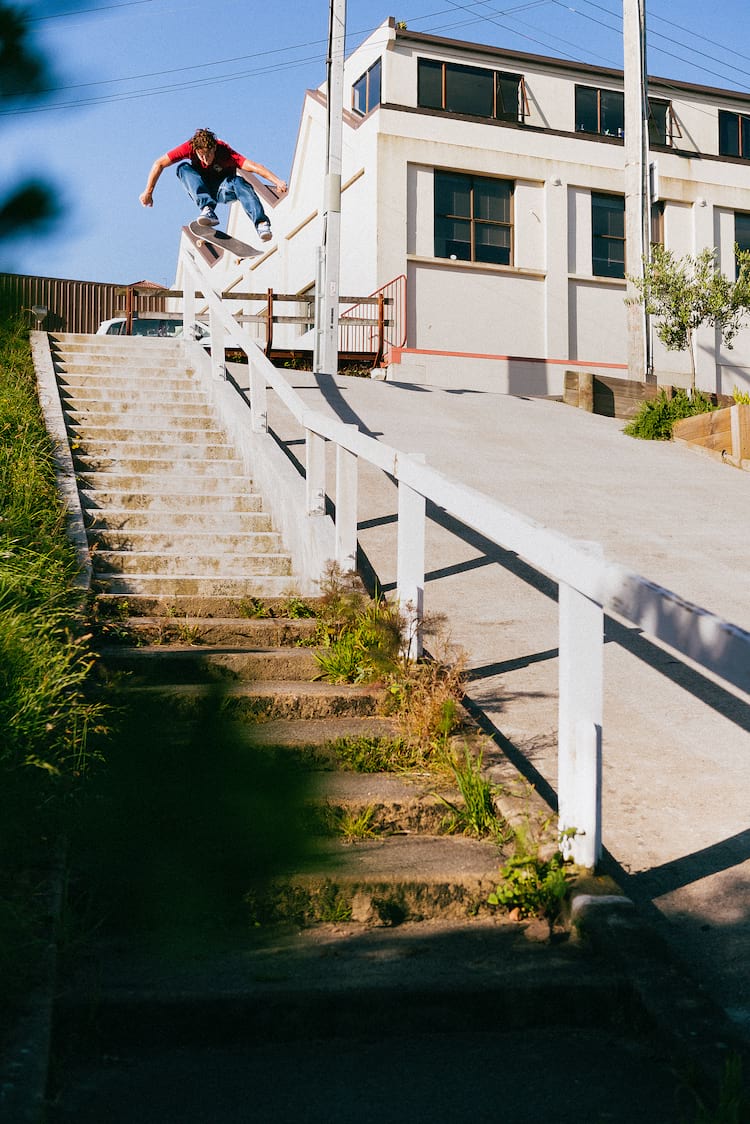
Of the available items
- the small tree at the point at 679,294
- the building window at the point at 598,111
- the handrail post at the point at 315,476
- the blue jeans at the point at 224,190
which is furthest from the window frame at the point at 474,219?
the handrail post at the point at 315,476

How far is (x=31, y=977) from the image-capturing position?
2502 millimetres

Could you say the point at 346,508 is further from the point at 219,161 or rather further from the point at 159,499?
Answer: the point at 219,161

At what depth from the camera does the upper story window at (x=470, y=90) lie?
23.9 metres

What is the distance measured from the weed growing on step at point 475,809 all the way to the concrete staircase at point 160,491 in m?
2.98

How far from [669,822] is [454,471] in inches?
259

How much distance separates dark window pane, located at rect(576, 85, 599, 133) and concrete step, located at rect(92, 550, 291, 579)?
21682 millimetres

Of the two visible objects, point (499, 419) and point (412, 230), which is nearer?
point (499, 419)

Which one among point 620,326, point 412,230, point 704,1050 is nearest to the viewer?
point 704,1050

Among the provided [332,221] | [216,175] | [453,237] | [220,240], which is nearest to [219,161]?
[216,175]

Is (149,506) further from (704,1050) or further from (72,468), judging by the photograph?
(704,1050)

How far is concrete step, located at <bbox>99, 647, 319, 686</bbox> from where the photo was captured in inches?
193

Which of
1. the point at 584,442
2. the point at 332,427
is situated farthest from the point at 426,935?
the point at 584,442

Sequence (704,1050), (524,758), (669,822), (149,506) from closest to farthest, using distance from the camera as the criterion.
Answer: (704,1050) → (669,822) → (524,758) → (149,506)

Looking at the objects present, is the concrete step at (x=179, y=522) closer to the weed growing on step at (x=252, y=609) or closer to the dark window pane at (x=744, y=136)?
the weed growing on step at (x=252, y=609)
